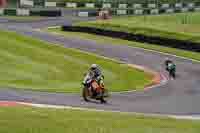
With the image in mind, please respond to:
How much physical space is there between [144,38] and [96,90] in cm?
2672

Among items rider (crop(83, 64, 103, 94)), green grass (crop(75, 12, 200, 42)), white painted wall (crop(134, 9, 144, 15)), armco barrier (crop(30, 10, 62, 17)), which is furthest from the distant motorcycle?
white painted wall (crop(134, 9, 144, 15))

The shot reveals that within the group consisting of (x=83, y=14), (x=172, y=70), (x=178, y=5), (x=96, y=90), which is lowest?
(x=172, y=70)

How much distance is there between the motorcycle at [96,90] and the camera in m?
23.5

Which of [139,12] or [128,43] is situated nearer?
[128,43]

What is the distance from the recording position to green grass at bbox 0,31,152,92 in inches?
1064

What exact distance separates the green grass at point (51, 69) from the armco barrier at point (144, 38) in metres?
9.49

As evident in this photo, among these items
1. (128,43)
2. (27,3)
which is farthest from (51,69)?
(27,3)

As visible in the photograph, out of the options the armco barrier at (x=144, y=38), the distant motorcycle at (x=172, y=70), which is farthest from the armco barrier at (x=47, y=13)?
the distant motorcycle at (x=172, y=70)

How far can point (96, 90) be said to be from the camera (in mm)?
23641

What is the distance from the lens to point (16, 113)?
15.5m

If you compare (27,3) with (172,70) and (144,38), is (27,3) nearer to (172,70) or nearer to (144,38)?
(144,38)

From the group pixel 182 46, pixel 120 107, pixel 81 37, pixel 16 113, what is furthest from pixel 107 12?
pixel 16 113

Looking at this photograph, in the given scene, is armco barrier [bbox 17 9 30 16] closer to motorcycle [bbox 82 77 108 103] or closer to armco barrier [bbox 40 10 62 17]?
armco barrier [bbox 40 10 62 17]

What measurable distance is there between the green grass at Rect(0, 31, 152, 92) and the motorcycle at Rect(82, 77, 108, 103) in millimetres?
2205
